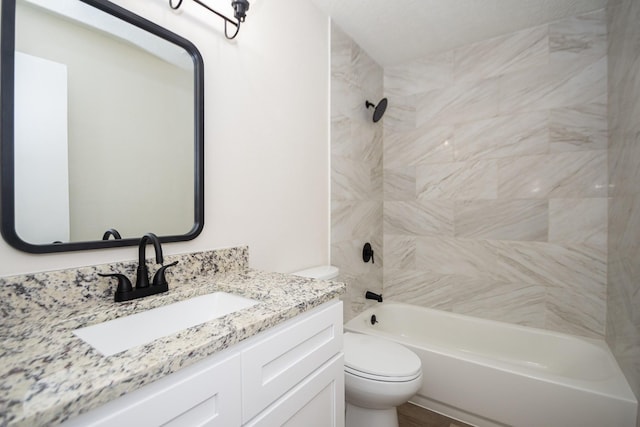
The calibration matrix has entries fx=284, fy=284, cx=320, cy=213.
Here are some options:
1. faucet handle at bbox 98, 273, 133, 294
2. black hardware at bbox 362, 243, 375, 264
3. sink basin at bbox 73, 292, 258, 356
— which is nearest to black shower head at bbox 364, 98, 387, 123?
black hardware at bbox 362, 243, 375, 264

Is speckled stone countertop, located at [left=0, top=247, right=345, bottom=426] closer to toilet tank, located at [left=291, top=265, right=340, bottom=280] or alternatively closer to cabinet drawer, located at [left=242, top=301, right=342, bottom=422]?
cabinet drawer, located at [left=242, top=301, right=342, bottom=422]

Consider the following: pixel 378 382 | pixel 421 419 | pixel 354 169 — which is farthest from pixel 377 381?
pixel 354 169

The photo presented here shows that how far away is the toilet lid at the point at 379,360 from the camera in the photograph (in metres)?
1.33

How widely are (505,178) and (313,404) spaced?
2.01 metres

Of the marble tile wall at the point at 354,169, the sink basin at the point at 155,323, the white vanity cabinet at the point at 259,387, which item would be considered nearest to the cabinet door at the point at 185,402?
the white vanity cabinet at the point at 259,387

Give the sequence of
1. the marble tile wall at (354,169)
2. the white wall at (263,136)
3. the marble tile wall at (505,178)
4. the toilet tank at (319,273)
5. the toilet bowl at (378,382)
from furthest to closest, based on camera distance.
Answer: the marble tile wall at (354,169), the marble tile wall at (505,178), the toilet tank at (319,273), the toilet bowl at (378,382), the white wall at (263,136)

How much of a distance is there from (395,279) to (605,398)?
1403mm

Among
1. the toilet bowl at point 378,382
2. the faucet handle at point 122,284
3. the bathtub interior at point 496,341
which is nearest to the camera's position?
the faucet handle at point 122,284

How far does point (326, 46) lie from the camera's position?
1908 millimetres

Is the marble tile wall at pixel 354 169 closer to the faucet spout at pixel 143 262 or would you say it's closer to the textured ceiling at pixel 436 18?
the textured ceiling at pixel 436 18

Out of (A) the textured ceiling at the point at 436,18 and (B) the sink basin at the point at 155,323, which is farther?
(A) the textured ceiling at the point at 436,18

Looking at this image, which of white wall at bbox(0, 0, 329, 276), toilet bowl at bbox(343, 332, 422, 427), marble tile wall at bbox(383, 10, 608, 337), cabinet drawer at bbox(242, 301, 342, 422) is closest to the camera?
cabinet drawer at bbox(242, 301, 342, 422)

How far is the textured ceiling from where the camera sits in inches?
69.1

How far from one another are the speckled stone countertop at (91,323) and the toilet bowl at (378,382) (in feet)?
1.94
